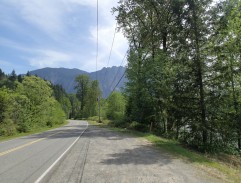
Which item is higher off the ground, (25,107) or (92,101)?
(92,101)

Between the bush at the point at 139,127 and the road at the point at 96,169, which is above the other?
the bush at the point at 139,127

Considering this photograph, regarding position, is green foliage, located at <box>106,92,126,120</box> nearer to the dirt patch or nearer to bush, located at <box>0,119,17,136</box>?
bush, located at <box>0,119,17,136</box>

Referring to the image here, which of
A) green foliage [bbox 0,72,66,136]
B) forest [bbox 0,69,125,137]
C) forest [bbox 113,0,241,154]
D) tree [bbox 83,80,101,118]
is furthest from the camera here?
tree [bbox 83,80,101,118]

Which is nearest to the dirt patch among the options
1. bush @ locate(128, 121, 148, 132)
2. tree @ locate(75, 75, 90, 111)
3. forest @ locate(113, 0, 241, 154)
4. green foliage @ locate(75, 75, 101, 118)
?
forest @ locate(113, 0, 241, 154)

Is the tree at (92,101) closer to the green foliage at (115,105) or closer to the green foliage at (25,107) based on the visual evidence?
the green foliage at (115,105)

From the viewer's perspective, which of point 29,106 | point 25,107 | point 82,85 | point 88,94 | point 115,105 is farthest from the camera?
point 82,85

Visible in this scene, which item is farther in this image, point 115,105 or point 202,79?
point 115,105

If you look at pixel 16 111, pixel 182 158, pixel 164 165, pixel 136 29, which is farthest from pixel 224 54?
pixel 16 111

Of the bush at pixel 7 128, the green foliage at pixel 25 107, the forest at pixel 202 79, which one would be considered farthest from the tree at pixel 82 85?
the forest at pixel 202 79

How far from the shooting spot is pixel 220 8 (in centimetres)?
2169

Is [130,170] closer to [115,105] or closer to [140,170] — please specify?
[140,170]

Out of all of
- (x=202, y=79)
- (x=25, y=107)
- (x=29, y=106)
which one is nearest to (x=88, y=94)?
(x=29, y=106)

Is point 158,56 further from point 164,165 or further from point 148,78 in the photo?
point 164,165

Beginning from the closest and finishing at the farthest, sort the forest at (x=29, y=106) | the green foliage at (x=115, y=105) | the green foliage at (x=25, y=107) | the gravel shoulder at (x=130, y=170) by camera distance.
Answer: the gravel shoulder at (x=130, y=170) → the green foliage at (x=25, y=107) → the forest at (x=29, y=106) → the green foliage at (x=115, y=105)
